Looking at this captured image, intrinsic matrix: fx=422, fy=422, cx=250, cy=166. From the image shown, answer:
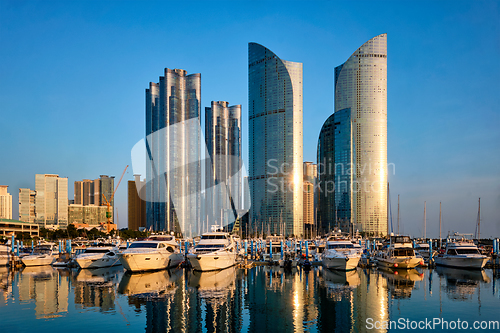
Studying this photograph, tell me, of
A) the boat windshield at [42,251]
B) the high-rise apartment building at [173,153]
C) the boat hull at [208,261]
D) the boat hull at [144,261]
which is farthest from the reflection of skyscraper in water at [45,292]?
the high-rise apartment building at [173,153]

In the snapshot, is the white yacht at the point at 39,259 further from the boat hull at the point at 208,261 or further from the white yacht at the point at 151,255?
the boat hull at the point at 208,261

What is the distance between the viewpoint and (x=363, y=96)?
19050 cm

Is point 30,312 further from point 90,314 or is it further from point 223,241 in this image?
point 223,241

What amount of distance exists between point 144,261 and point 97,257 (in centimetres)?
773

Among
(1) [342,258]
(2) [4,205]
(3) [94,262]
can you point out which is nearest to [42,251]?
(3) [94,262]

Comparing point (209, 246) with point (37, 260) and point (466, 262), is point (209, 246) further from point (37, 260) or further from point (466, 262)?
point (466, 262)

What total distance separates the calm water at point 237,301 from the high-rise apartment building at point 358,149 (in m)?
137

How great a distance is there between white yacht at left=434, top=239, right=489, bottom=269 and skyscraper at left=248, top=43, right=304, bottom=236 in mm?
131243

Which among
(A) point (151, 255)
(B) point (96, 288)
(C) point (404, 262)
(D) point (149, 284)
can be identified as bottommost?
(C) point (404, 262)

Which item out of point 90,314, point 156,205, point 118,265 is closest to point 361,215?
point 156,205

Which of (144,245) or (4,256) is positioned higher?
(144,245)

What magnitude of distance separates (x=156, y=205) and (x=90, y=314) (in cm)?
15056

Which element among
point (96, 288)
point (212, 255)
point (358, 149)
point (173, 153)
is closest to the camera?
point (96, 288)

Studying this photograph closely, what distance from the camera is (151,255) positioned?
4500cm
